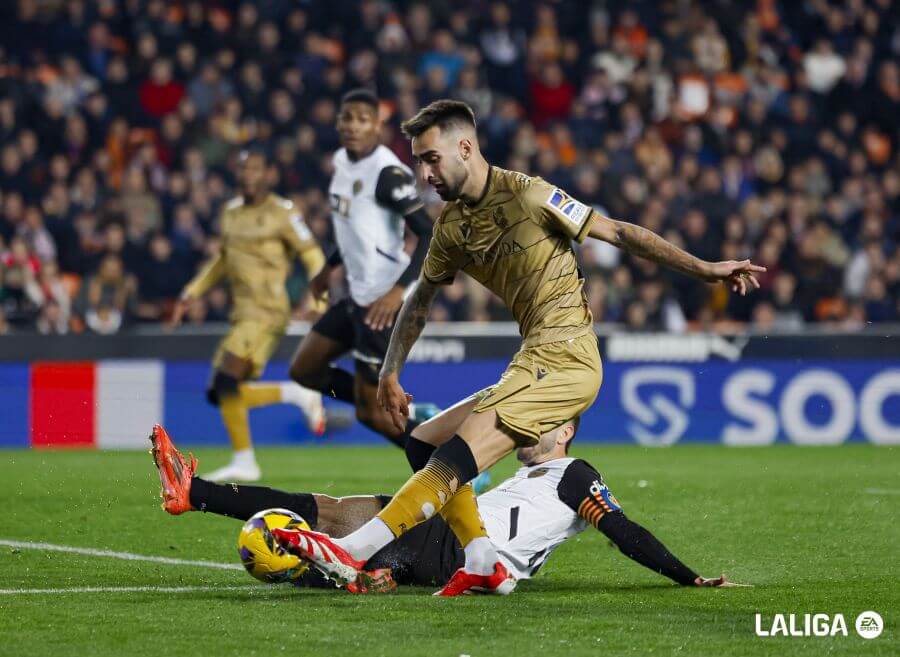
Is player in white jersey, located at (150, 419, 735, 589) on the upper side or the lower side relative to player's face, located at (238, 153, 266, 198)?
lower

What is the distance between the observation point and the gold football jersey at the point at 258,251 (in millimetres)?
12281

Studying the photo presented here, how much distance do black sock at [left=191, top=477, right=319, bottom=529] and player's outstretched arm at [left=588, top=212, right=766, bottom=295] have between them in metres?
1.63

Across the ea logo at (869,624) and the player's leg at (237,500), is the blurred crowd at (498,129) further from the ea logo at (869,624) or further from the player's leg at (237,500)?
the ea logo at (869,624)

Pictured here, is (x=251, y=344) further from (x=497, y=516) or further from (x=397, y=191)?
(x=497, y=516)

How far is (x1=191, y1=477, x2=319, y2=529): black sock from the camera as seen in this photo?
6090mm

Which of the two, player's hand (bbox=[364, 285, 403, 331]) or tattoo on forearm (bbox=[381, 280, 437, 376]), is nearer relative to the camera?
tattoo on forearm (bbox=[381, 280, 437, 376])

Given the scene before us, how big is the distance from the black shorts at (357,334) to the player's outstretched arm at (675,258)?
304cm

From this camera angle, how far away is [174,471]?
603 centimetres

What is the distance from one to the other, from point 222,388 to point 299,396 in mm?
2014

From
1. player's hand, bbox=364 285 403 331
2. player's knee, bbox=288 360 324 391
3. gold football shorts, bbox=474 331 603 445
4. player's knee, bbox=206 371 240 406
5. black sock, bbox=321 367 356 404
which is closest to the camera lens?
gold football shorts, bbox=474 331 603 445

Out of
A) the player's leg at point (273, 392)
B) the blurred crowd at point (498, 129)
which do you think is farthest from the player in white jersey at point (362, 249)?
the blurred crowd at point (498, 129)

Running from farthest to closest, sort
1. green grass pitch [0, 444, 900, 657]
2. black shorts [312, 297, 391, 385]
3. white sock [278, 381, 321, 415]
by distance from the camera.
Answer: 1. white sock [278, 381, 321, 415]
2. black shorts [312, 297, 391, 385]
3. green grass pitch [0, 444, 900, 657]

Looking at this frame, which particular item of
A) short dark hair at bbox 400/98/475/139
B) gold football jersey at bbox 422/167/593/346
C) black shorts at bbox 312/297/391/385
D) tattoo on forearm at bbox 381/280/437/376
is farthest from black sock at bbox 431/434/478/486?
Result: black shorts at bbox 312/297/391/385

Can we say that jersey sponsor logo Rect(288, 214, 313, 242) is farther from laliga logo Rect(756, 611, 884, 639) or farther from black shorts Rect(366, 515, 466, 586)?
laliga logo Rect(756, 611, 884, 639)
